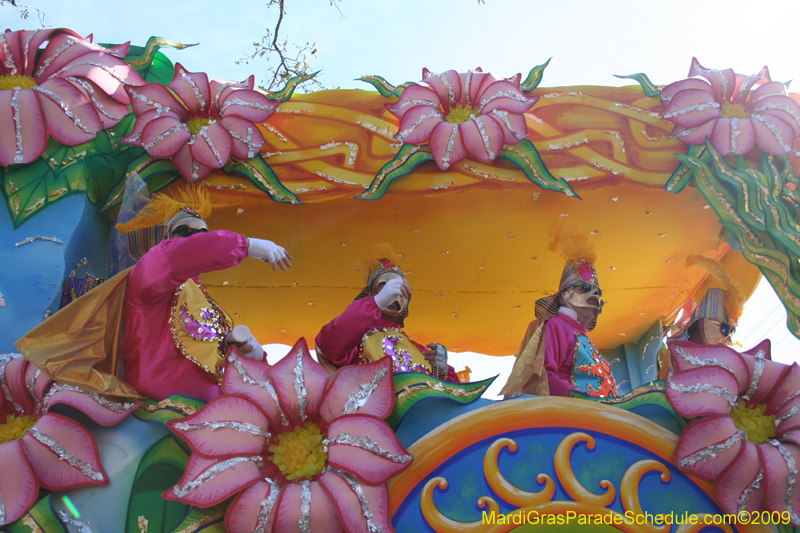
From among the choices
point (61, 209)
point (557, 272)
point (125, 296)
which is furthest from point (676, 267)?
point (61, 209)

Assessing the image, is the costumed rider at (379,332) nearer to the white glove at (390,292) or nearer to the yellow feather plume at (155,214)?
the white glove at (390,292)

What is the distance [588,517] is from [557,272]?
1.97 metres

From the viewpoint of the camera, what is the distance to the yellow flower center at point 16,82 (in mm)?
3404

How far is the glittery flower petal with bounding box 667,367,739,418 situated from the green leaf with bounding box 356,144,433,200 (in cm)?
161

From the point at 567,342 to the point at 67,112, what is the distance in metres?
2.64

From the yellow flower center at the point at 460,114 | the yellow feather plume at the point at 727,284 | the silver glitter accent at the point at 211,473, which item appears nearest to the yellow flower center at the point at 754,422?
the yellow feather plume at the point at 727,284

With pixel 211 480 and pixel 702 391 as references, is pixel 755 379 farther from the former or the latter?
pixel 211 480

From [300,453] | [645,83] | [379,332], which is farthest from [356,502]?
[645,83]

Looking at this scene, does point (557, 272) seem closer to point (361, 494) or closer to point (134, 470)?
point (361, 494)

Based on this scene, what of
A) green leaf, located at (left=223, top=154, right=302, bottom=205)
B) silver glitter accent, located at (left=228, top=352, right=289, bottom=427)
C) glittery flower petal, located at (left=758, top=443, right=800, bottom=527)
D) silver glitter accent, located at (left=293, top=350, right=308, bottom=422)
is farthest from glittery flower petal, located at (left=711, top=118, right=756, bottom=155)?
silver glitter accent, located at (left=228, top=352, right=289, bottom=427)

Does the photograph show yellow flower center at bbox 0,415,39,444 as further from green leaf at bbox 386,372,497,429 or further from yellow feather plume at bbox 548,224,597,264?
yellow feather plume at bbox 548,224,597,264

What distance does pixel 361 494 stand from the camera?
8.05 ft

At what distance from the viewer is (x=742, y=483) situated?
260 centimetres

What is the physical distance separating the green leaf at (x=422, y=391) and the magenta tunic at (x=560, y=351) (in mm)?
731
